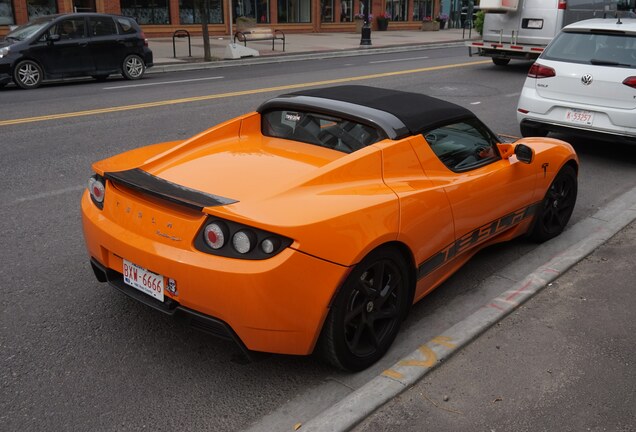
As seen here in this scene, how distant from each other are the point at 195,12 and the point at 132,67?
15.4 metres

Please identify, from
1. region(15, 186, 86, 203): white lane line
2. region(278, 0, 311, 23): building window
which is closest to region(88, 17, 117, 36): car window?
region(15, 186, 86, 203): white lane line

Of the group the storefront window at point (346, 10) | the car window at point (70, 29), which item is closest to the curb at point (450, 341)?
the car window at point (70, 29)

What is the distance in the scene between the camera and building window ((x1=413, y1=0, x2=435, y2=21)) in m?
43.4

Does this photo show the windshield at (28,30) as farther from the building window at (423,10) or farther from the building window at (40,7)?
the building window at (423,10)

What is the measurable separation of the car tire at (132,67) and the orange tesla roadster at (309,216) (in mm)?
13238

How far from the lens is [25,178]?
713 cm

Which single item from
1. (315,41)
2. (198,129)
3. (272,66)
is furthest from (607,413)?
(315,41)

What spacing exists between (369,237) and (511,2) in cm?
1557

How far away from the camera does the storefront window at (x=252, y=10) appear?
32594 millimetres

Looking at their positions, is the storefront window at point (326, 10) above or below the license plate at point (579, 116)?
above

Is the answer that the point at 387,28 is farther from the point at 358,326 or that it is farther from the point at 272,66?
the point at 358,326

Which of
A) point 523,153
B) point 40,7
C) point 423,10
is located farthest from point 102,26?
point 423,10

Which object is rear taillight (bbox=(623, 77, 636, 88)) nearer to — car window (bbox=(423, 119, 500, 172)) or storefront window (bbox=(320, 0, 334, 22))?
car window (bbox=(423, 119, 500, 172))

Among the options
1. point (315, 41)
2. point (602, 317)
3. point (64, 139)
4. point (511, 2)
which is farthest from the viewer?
point (315, 41)
